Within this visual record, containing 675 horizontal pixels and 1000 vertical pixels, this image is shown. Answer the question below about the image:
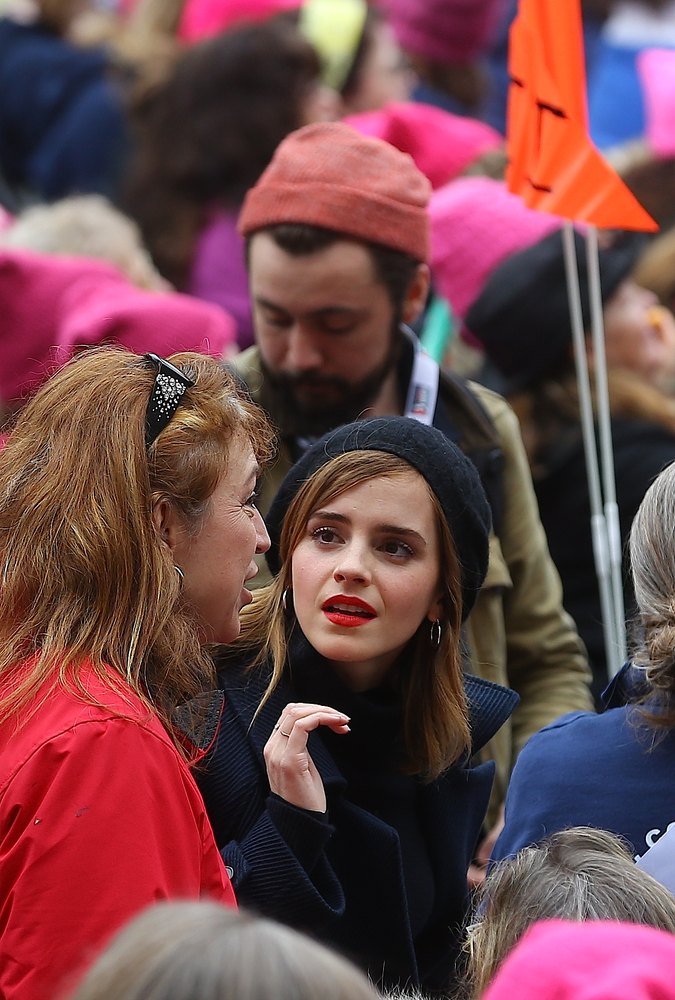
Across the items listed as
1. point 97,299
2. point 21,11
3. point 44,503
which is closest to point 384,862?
point 44,503

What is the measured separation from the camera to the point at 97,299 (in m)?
4.14

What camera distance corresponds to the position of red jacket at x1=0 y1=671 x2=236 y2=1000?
168 cm

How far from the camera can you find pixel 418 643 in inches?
101

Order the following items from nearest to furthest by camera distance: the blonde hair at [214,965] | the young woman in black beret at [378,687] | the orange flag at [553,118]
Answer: the blonde hair at [214,965] < the young woman in black beret at [378,687] < the orange flag at [553,118]

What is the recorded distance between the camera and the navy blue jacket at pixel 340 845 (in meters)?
2.19

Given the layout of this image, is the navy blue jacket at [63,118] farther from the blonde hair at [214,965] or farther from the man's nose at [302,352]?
the blonde hair at [214,965]

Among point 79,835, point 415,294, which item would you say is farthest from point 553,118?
point 79,835

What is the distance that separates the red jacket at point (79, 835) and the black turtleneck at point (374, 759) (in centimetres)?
66

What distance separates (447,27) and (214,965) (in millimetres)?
5425

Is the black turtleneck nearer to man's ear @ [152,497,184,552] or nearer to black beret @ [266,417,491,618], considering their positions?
black beret @ [266,417,491,618]

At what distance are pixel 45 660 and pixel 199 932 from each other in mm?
740

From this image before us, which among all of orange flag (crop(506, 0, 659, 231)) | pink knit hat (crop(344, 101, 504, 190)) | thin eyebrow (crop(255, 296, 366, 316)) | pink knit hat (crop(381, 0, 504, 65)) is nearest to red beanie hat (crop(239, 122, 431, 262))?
thin eyebrow (crop(255, 296, 366, 316))

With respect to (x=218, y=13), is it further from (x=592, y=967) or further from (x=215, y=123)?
(x=592, y=967)

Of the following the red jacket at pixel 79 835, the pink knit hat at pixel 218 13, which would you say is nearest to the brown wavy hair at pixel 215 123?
the pink knit hat at pixel 218 13
